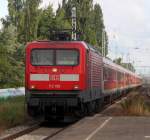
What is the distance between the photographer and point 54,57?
21.4 metres

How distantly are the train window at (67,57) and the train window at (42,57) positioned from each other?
0.26 metres

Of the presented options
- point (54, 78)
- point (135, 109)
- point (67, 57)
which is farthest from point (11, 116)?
point (135, 109)

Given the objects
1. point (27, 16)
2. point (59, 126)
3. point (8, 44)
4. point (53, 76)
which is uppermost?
point (27, 16)

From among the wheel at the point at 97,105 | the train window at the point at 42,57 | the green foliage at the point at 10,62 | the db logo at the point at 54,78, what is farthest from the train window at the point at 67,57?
the green foliage at the point at 10,62

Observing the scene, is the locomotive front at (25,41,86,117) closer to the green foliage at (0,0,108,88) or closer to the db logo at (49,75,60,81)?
the db logo at (49,75,60,81)

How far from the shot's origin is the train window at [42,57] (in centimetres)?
2139

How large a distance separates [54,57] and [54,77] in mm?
792

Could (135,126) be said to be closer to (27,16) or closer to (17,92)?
(17,92)

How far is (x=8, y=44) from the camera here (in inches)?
2067

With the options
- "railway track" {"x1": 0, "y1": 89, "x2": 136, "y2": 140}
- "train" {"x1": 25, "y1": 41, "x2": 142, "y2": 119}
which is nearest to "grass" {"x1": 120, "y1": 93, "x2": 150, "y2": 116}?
"train" {"x1": 25, "y1": 41, "x2": 142, "y2": 119}

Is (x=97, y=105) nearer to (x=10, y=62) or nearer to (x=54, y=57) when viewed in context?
(x=54, y=57)

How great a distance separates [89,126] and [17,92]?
69.3 ft

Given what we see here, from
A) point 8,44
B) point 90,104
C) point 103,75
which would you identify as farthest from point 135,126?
point 8,44

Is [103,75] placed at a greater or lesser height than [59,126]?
greater
